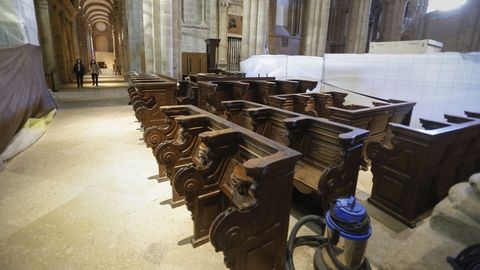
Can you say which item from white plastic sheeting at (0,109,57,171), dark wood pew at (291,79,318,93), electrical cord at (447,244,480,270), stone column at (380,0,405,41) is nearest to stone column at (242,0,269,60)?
dark wood pew at (291,79,318,93)

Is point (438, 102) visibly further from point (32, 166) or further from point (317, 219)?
point (32, 166)

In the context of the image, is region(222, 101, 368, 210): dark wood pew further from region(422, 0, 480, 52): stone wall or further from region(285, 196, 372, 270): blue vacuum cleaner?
region(422, 0, 480, 52): stone wall

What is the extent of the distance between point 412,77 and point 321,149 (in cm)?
374

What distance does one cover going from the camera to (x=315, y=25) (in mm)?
11562

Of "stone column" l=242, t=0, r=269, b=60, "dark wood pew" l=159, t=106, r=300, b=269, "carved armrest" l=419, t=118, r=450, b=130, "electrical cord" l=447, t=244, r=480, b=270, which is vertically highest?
"stone column" l=242, t=0, r=269, b=60

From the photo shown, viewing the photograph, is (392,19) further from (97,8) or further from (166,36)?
(97,8)

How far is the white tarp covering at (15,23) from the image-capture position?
4754 millimetres

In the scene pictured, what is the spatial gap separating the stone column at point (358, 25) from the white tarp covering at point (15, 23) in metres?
12.7

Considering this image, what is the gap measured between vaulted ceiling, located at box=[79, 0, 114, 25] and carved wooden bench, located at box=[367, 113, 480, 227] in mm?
23634

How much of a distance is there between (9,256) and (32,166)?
202cm

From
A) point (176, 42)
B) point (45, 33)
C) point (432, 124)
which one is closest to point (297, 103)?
point (432, 124)

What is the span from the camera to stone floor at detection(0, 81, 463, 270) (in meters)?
1.87

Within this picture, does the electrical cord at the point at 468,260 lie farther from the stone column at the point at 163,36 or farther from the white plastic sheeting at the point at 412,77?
the stone column at the point at 163,36

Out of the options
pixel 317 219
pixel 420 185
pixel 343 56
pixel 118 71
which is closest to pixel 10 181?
pixel 317 219
